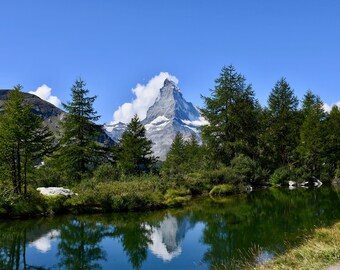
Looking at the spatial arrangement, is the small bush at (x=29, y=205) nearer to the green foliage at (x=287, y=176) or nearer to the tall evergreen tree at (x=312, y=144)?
the green foliage at (x=287, y=176)

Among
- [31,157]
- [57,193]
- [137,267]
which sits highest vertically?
[31,157]

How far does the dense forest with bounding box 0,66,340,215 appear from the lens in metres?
25.8

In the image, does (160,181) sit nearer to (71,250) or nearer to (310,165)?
(71,250)

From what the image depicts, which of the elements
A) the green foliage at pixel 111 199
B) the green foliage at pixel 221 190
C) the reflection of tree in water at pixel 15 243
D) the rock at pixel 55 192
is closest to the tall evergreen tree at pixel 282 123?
the green foliage at pixel 221 190

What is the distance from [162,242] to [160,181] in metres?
15.8

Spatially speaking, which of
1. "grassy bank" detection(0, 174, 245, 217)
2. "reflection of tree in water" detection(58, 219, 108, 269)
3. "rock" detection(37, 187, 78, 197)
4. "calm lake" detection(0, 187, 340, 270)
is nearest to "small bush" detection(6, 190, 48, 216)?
"grassy bank" detection(0, 174, 245, 217)

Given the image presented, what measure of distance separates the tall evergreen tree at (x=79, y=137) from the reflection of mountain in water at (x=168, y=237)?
17327mm

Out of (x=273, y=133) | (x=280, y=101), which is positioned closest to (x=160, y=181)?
(x=273, y=133)

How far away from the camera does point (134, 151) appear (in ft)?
152

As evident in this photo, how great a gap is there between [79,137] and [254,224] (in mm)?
24605

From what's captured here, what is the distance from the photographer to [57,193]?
26.6 metres

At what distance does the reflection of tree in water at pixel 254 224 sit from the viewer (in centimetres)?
1495

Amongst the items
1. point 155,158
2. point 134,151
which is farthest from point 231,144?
point 134,151

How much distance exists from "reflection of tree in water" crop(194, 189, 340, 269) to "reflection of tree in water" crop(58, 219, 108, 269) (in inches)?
197
